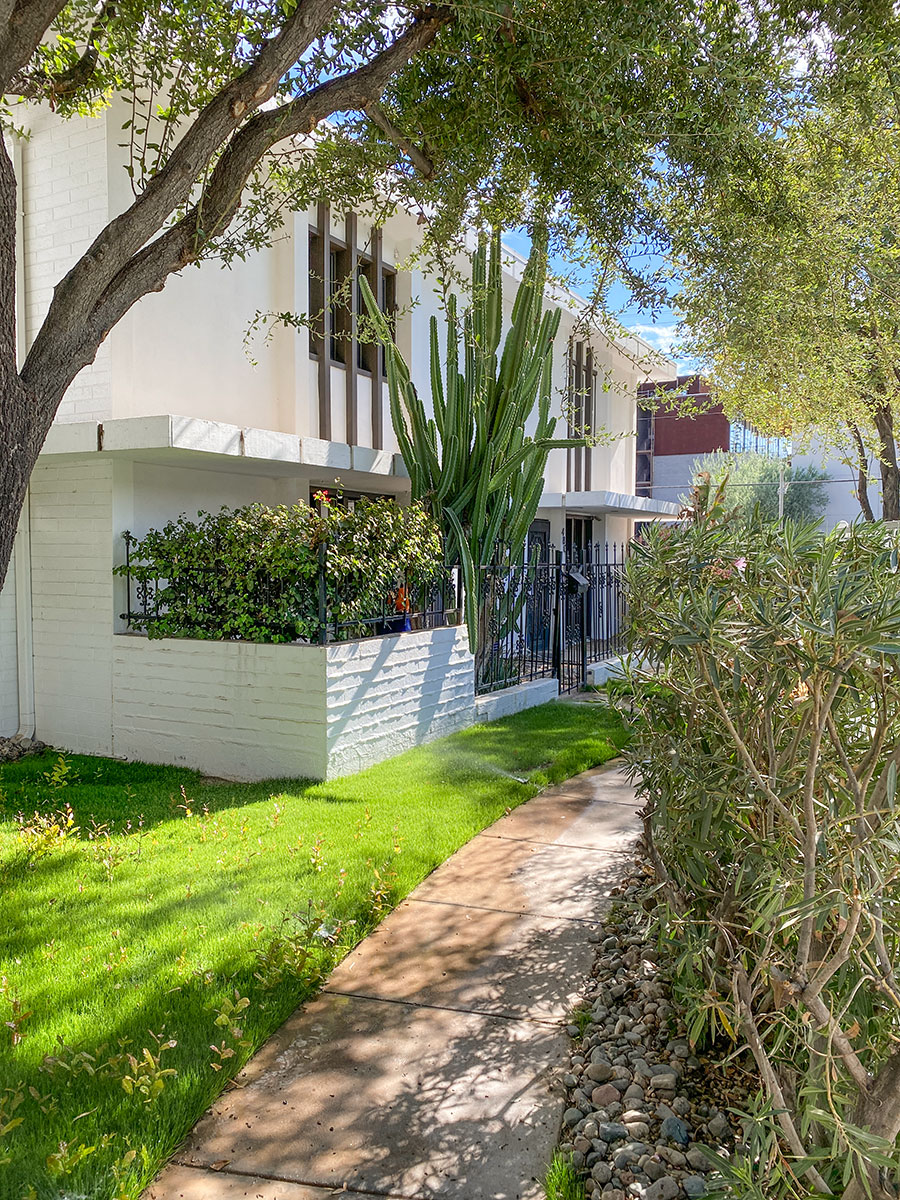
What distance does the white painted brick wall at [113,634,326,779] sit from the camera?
7.26m

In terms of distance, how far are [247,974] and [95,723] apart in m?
5.18

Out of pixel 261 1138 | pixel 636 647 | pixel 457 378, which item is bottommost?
pixel 261 1138

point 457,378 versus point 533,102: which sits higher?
point 533,102

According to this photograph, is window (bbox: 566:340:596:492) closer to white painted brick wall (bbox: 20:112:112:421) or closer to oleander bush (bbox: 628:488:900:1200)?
white painted brick wall (bbox: 20:112:112:421)

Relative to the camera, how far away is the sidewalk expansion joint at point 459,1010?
12.2 ft

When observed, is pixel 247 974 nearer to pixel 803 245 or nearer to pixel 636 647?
pixel 636 647

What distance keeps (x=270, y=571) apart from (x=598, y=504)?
10459 millimetres

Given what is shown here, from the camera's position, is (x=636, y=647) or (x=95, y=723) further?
(x=95, y=723)

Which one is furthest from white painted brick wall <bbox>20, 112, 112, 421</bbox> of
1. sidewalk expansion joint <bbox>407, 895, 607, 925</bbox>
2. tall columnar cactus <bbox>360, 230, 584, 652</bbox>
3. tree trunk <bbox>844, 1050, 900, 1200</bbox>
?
tree trunk <bbox>844, 1050, 900, 1200</bbox>

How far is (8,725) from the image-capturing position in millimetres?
8773

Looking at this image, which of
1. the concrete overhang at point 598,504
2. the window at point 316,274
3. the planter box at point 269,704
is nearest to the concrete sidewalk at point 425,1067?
the planter box at point 269,704

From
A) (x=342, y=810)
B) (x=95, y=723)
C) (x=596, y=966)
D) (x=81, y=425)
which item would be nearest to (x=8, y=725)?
(x=95, y=723)

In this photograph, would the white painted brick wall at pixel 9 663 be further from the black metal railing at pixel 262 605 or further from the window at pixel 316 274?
the window at pixel 316 274

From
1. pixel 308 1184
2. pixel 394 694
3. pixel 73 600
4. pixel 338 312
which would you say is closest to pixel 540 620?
pixel 394 694
